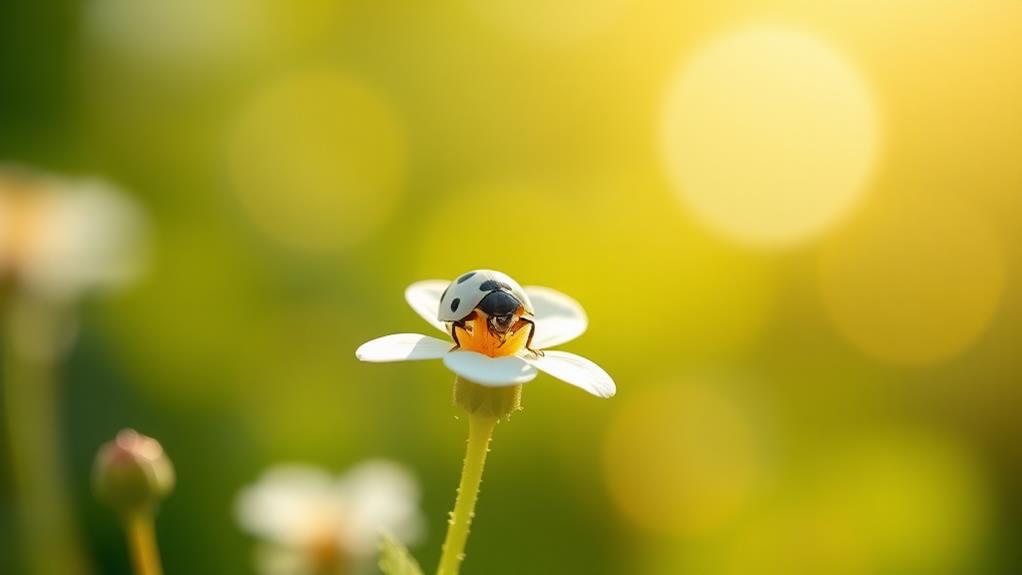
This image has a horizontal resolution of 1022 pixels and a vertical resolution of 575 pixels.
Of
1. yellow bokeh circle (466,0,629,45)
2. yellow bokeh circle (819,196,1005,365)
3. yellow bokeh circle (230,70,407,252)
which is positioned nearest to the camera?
yellow bokeh circle (819,196,1005,365)

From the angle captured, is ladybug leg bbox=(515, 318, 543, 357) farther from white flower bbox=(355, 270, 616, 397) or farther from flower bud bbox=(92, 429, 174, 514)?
flower bud bbox=(92, 429, 174, 514)

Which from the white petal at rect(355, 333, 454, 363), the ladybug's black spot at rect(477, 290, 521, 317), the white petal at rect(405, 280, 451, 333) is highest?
the white petal at rect(405, 280, 451, 333)

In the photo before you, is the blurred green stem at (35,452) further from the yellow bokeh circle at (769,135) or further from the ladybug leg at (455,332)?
the yellow bokeh circle at (769,135)

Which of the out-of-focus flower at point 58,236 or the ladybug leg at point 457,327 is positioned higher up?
the out-of-focus flower at point 58,236

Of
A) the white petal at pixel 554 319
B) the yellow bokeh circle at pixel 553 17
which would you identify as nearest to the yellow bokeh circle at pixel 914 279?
the yellow bokeh circle at pixel 553 17

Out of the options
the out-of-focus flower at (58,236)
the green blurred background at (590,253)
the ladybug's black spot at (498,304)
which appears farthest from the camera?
the green blurred background at (590,253)

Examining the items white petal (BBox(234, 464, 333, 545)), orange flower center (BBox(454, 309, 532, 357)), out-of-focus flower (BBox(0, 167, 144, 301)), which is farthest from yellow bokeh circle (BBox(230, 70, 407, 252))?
orange flower center (BBox(454, 309, 532, 357))
